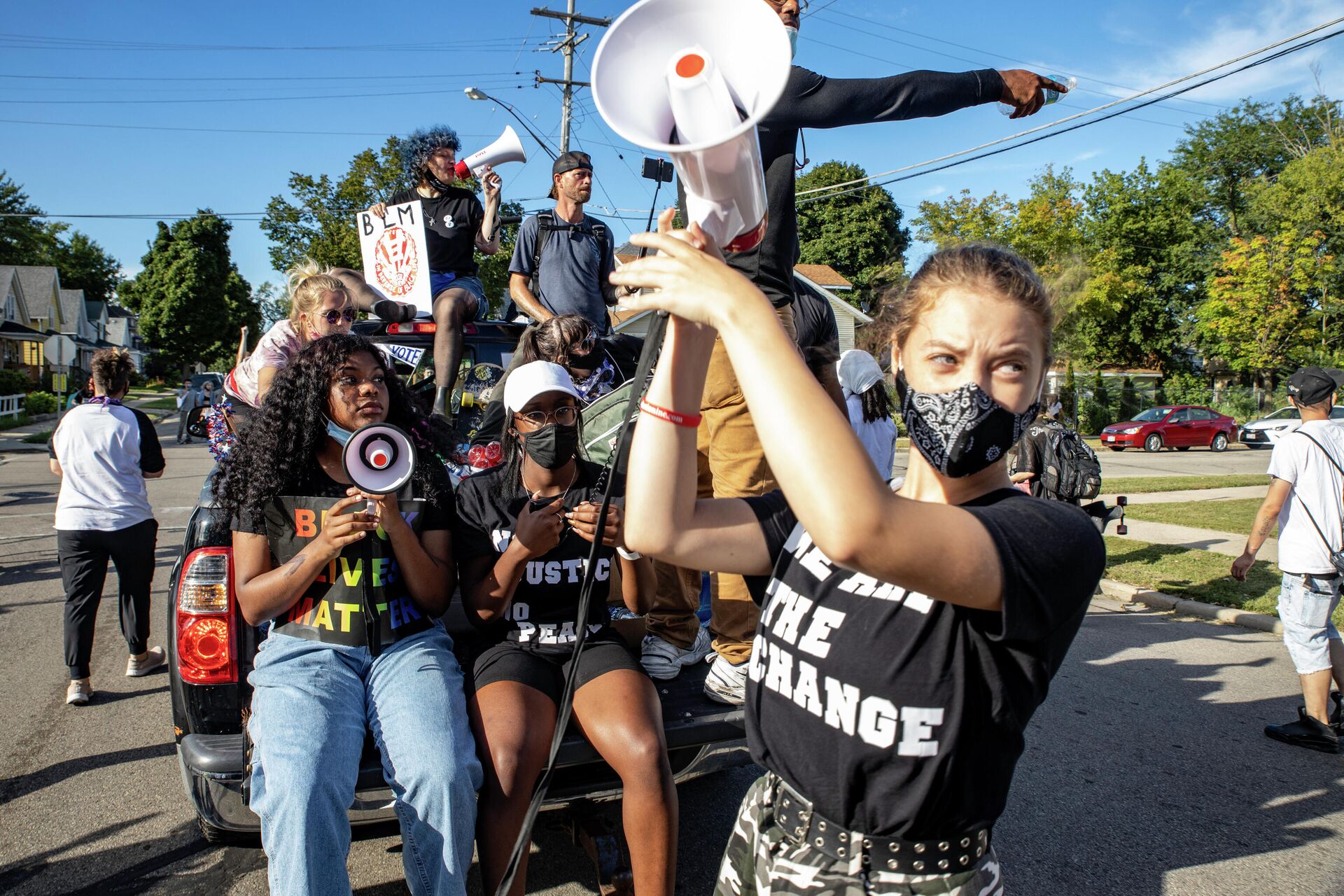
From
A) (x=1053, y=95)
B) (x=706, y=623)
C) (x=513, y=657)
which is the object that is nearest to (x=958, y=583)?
(x=1053, y=95)

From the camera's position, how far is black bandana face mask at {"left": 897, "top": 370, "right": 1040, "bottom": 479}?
1322 mm

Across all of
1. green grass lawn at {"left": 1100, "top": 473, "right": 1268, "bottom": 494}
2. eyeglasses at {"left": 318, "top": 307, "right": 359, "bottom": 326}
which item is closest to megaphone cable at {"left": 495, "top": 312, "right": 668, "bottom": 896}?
eyeglasses at {"left": 318, "top": 307, "right": 359, "bottom": 326}

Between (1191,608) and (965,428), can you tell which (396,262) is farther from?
(1191,608)

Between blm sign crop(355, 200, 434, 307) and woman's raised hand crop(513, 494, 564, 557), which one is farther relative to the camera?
blm sign crop(355, 200, 434, 307)

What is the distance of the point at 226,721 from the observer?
Result: 267cm

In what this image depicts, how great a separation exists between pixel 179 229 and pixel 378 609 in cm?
5016

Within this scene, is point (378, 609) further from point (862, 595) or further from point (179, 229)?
point (179, 229)

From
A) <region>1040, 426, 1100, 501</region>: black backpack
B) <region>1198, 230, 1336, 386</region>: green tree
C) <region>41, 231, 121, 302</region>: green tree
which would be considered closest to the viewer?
<region>1040, 426, 1100, 501</region>: black backpack

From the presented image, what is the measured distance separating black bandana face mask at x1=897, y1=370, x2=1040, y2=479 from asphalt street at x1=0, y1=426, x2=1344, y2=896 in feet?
7.30

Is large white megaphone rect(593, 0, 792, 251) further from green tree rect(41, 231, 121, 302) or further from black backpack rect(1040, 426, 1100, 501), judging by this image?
green tree rect(41, 231, 121, 302)

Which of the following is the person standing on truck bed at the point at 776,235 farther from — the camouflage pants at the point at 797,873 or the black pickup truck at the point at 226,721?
the camouflage pants at the point at 797,873

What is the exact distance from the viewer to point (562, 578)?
299cm

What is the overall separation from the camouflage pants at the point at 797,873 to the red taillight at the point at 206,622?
1832 mm

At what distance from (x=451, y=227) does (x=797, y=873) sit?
517cm
